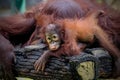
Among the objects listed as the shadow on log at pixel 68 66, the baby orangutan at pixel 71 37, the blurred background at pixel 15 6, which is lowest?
the shadow on log at pixel 68 66

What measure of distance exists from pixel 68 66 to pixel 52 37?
0.13m

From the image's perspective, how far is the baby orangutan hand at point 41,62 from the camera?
1030 mm

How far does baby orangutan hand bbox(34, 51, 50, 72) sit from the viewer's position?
1.03 m

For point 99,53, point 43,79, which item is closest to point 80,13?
point 99,53

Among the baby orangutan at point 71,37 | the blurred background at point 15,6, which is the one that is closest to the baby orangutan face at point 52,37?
the baby orangutan at point 71,37

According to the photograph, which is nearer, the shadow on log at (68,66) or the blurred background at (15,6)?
the shadow on log at (68,66)

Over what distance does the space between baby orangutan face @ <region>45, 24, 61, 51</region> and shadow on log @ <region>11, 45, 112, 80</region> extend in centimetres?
4

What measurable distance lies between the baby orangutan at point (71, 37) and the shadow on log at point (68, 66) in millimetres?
23

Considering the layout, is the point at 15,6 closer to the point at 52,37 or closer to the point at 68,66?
the point at 52,37

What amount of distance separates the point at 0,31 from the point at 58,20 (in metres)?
0.23

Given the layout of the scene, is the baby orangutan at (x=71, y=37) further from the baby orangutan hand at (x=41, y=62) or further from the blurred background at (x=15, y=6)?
the blurred background at (x=15, y=6)

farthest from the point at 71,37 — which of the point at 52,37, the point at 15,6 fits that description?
the point at 15,6

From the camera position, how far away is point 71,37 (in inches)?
42.8

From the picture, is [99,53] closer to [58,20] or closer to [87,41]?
[87,41]
